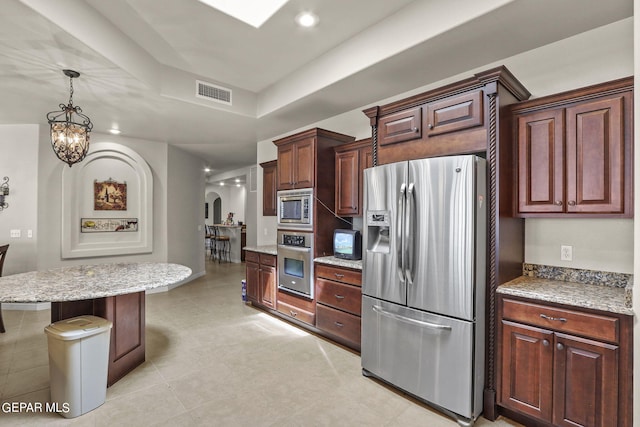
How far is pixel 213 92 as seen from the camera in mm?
3900

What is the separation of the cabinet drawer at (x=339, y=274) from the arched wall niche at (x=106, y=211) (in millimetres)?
3716

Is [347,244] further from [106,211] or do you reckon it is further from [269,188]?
[106,211]

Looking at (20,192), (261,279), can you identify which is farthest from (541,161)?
(20,192)

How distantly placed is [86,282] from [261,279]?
2.34 meters

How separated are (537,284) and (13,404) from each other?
3.89 m

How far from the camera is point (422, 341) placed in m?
2.29

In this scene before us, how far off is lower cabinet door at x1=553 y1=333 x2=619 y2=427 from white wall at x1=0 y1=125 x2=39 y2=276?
6270mm

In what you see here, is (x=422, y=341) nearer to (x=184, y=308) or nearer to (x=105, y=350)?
(x=105, y=350)

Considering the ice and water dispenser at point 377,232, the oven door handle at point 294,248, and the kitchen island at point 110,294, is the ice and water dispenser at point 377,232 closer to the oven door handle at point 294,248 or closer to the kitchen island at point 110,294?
the oven door handle at point 294,248

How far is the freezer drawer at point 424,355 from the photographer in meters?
2.09

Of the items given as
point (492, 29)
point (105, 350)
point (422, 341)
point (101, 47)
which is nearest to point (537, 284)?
point (422, 341)

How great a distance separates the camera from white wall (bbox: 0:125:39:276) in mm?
4566

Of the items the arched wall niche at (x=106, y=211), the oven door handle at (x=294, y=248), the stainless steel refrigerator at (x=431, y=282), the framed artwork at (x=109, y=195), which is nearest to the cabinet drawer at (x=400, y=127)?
the stainless steel refrigerator at (x=431, y=282)
